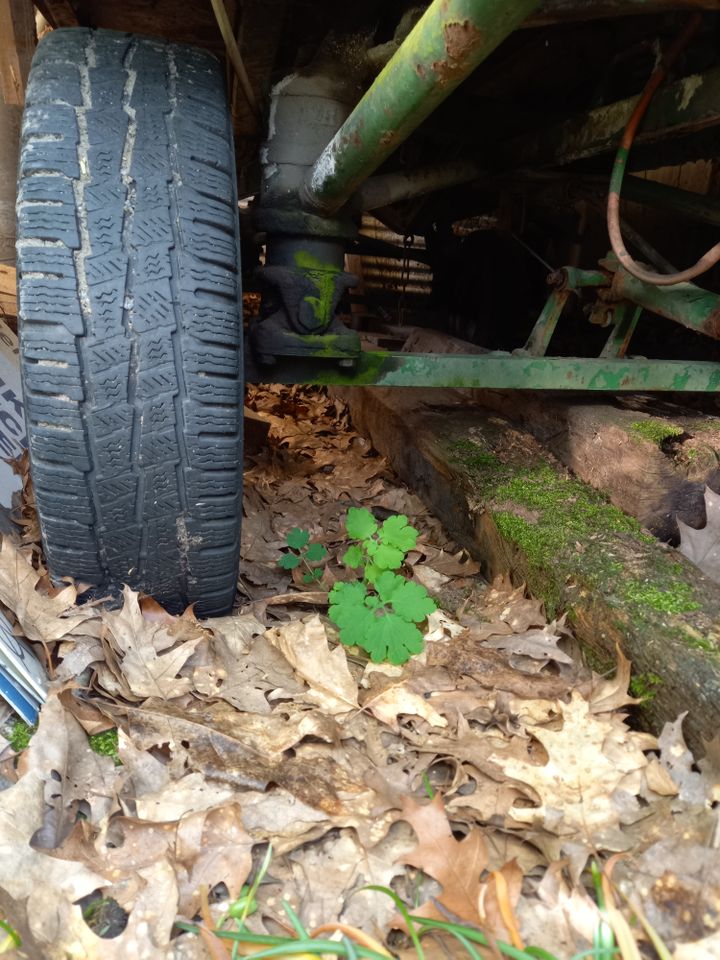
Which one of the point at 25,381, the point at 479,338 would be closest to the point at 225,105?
the point at 25,381

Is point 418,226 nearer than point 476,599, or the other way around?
point 476,599

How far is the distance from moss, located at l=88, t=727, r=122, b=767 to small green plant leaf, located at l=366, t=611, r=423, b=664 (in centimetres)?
49

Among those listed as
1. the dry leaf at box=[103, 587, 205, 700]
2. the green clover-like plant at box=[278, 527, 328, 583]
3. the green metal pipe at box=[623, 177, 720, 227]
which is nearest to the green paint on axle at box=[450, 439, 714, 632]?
the green clover-like plant at box=[278, 527, 328, 583]

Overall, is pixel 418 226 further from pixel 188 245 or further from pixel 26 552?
pixel 26 552

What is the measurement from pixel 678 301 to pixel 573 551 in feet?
3.00

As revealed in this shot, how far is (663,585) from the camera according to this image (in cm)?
131

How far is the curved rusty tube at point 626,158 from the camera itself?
4.58 feet

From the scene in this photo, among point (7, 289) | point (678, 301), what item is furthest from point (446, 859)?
point (7, 289)

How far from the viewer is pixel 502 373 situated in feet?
5.86

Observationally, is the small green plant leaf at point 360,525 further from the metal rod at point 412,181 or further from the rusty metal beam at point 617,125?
the rusty metal beam at point 617,125

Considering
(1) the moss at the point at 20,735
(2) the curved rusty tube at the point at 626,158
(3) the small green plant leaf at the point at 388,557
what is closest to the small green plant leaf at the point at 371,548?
(3) the small green plant leaf at the point at 388,557

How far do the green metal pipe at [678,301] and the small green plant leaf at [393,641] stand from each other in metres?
1.19

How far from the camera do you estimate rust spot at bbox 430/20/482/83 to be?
847 millimetres

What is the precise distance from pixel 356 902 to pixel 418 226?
323cm
